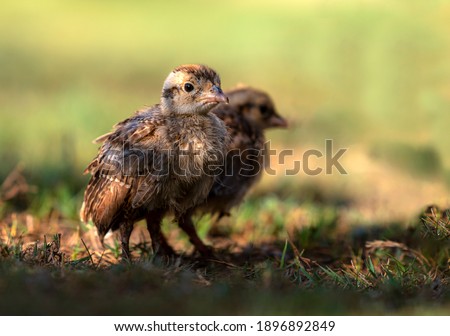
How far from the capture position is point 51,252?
4.84m

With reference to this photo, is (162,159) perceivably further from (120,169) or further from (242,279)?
(242,279)

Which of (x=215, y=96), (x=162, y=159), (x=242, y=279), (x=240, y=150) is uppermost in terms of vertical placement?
(x=215, y=96)

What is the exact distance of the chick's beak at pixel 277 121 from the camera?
7433 millimetres

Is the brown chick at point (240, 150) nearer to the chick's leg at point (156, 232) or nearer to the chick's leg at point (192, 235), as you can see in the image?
the chick's leg at point (192, 235)

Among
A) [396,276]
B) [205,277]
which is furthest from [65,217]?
[396,276]

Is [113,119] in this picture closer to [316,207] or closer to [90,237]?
[316,207]

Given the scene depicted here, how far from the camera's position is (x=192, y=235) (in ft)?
19.5

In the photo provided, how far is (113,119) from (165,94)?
567 cm

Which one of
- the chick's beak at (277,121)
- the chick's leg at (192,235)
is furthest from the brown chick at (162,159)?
the chick's beak at (277,121)

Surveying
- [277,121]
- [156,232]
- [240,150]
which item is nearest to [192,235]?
[156,232]

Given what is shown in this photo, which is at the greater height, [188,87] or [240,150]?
[188,87]

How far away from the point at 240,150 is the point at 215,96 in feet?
3.91

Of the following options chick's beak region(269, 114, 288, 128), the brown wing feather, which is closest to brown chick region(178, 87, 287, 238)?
chick's beak region(269, 114, 288, 128)

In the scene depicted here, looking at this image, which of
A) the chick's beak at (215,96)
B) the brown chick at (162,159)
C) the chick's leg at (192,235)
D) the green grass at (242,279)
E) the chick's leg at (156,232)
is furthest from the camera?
the chick's leg at (192,235)
